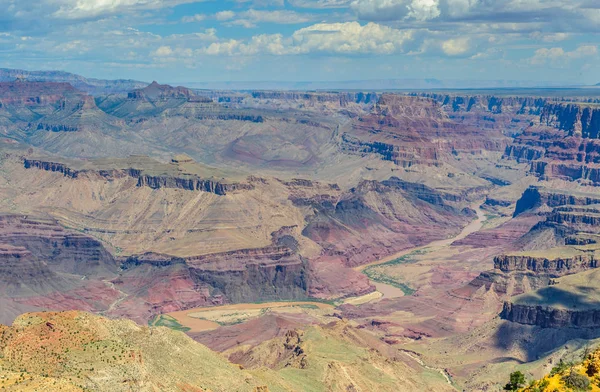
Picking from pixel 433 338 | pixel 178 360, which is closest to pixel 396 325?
pixel 433 338

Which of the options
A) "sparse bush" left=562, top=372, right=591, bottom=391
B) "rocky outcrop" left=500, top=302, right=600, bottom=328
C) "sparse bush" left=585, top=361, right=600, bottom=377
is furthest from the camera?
"rocky outcrop" left=500, top=302, right=600, bottom=328

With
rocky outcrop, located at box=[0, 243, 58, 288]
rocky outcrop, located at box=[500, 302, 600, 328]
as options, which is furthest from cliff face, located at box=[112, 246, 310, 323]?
rocky outcrop, located at box=[500, 302, 600, 328]

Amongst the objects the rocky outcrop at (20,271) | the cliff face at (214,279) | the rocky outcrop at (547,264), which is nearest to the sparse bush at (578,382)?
the rocky outcrop at (547,264)

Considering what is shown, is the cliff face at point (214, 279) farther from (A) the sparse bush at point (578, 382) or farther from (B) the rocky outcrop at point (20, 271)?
(A) the sparse bush at point (578, 382)

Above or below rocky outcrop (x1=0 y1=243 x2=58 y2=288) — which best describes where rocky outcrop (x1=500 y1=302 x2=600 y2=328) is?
above

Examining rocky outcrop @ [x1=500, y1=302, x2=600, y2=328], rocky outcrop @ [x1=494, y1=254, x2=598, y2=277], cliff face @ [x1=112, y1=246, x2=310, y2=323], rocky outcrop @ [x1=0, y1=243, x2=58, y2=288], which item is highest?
rocky outcrop @ [x1=494, y1=254, x2=598, y2=277]

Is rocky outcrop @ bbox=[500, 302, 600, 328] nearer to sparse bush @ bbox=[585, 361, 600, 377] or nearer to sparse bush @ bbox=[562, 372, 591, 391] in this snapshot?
sparse bush @ bbox=[585, 361, 600, 377]

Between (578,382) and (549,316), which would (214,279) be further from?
(578,382)

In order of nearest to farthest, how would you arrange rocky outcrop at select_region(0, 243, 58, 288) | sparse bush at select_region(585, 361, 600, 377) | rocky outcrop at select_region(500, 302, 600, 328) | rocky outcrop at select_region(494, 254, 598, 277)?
sparse bush at select_region(585, 361, 600, 377) → rocky outcrop at select_region(500, 302, 600, 328) → rocky outcrop at select_region(494, 254, 598, 277) → rocky outcrop at select_region(0, 243, 58, 288)

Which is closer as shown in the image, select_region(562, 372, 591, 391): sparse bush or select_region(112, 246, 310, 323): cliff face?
select_region(562, 372, 591, 391): sparse bush
